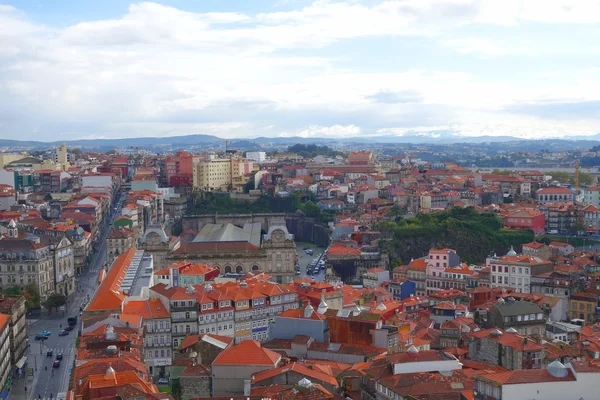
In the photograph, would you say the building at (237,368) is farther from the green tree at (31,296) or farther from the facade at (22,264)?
the facade at (22,264)

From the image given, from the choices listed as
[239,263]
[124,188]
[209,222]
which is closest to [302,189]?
[209,222]

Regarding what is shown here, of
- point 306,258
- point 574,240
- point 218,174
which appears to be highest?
point 218,174

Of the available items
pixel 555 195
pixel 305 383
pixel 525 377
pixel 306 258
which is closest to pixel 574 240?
pixel 555 195

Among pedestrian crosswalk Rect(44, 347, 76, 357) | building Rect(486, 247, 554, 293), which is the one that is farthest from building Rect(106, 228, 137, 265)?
building Rect(486, 247, 554, 293)

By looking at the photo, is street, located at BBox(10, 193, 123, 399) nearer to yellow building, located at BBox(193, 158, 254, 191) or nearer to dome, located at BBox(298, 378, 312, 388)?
dome, located at BBox(298, 378, 312, 388)

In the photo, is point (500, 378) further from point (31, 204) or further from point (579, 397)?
point (31, 204)

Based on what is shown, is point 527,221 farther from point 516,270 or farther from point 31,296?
point 31,296
